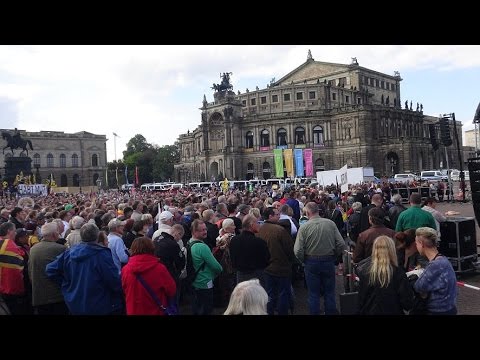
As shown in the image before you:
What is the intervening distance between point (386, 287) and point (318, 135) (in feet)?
237

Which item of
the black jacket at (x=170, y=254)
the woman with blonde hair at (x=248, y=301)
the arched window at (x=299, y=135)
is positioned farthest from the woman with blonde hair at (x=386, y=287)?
the arched window at (x=299, y=135)

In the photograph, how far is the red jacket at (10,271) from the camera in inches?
267

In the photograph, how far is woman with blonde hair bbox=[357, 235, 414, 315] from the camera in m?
5.12

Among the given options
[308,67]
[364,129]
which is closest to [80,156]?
[308,67]

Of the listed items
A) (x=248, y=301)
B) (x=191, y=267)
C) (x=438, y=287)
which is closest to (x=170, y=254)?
(x=191, y=267)

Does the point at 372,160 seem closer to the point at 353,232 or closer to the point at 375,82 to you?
the point at 375,82

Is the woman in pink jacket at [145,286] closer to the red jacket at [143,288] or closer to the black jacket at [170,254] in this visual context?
the red jacket at [143,288]

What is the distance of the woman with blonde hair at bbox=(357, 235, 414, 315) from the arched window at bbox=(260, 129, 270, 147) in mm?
72567

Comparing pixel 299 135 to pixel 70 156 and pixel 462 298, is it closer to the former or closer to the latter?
Result: pixel 70 156

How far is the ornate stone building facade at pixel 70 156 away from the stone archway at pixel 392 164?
59.8m

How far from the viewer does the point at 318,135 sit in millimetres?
76188

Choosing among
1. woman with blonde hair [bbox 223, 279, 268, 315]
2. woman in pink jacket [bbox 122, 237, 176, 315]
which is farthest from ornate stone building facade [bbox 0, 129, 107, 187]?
woman with blonde hair [bbox 223, 279, 268, 315]

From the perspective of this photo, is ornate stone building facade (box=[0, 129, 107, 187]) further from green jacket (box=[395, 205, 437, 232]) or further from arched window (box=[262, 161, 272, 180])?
green jacket (box=[395, 205, 437, 232])

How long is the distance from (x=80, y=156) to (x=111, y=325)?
104 meters
